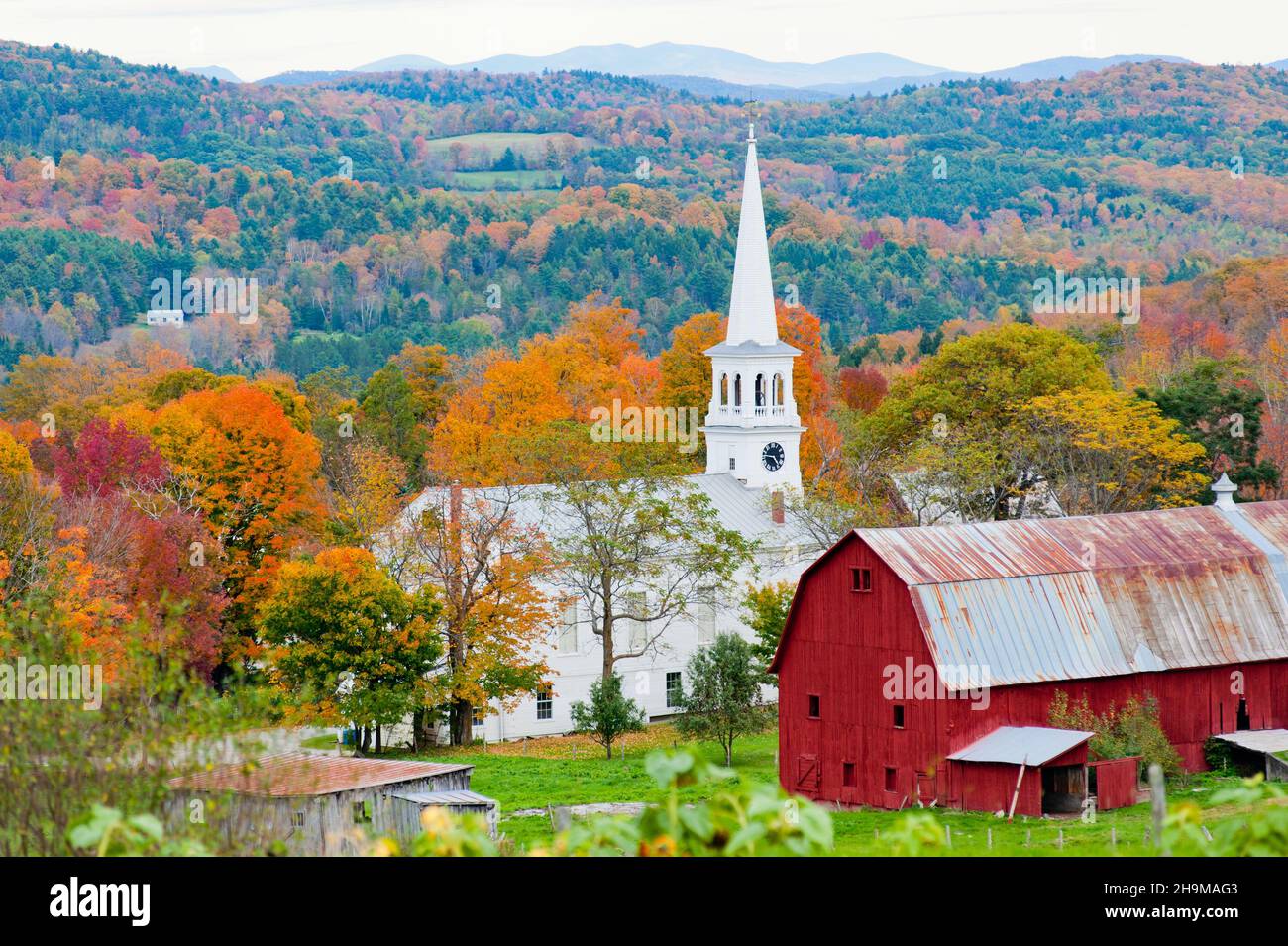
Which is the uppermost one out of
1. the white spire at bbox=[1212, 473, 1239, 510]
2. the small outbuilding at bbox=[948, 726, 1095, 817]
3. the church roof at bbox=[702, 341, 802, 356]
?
the church roof at bbox=[702, 341, 802, 356]

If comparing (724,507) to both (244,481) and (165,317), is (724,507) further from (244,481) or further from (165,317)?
(165,317)

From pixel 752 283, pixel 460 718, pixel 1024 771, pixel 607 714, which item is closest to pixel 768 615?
pixel 607 714

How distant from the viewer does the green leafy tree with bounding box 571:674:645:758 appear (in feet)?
174

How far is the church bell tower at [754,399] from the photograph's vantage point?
71688 millimetres

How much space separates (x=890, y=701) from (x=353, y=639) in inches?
631

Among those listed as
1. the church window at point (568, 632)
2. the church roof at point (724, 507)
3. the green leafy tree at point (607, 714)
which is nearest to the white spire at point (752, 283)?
the church roof at point (724, 507)

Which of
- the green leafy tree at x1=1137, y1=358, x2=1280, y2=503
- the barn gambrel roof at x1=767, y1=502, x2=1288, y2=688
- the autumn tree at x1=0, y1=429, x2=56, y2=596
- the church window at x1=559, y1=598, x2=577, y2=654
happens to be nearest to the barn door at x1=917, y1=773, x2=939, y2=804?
the barn gambrel roof at x1=767, y1=502, x2=1288, y2=688

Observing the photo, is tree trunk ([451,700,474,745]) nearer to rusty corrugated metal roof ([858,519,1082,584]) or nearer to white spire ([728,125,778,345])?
rusty corrugated metal roof ([858,519,1082,584])

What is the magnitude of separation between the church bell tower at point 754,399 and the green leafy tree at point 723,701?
18322 mm

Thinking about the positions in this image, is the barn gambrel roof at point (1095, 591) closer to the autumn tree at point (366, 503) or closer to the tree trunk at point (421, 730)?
the tree trunk at point (421, 730)

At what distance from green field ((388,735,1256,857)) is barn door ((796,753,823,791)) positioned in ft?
5.74

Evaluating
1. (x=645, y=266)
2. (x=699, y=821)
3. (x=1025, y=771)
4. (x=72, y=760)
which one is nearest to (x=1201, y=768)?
(x=1025, y=771)

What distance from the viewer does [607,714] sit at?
52.9 m
